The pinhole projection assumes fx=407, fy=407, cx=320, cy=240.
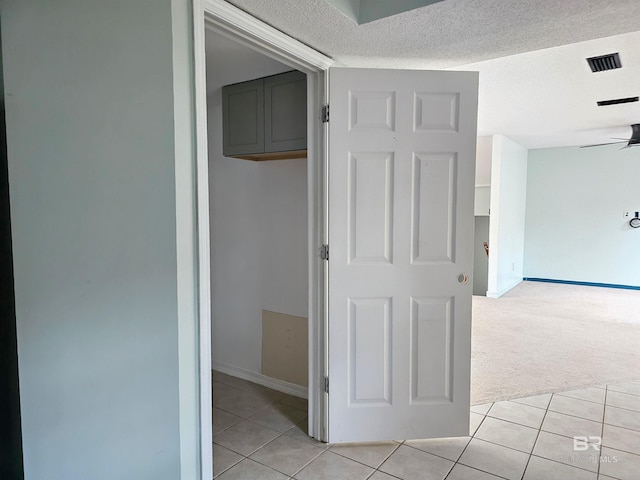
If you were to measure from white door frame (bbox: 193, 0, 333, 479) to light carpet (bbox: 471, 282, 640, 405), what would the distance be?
1.33 meters

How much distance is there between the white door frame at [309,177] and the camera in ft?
5.32

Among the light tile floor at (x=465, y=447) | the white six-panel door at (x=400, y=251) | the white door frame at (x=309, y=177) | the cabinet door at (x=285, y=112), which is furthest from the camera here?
the cabinet door at (x=285, y=112)

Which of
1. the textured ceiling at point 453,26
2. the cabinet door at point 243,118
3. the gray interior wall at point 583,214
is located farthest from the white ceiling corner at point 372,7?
the gray interior wall at point 583,214

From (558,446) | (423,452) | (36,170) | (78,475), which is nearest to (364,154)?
(36,170)

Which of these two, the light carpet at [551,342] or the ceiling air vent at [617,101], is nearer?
the light carpet at [551,342]

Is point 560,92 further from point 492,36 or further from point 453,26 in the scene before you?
point 453,26

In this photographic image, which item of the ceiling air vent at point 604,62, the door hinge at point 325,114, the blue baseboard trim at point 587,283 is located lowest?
the blue baseboard trim at point 587,283

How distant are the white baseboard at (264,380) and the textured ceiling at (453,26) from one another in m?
2.29

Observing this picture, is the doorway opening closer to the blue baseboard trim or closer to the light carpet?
the light carpet

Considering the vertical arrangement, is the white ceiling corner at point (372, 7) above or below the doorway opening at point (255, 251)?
above

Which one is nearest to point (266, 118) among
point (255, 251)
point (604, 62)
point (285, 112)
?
point (285, 112)

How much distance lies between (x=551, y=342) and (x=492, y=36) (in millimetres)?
3391

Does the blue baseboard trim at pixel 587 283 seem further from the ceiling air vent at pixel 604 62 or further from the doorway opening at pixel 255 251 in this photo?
the doorway opening at pixel 255 251

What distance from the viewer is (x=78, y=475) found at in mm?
1313
